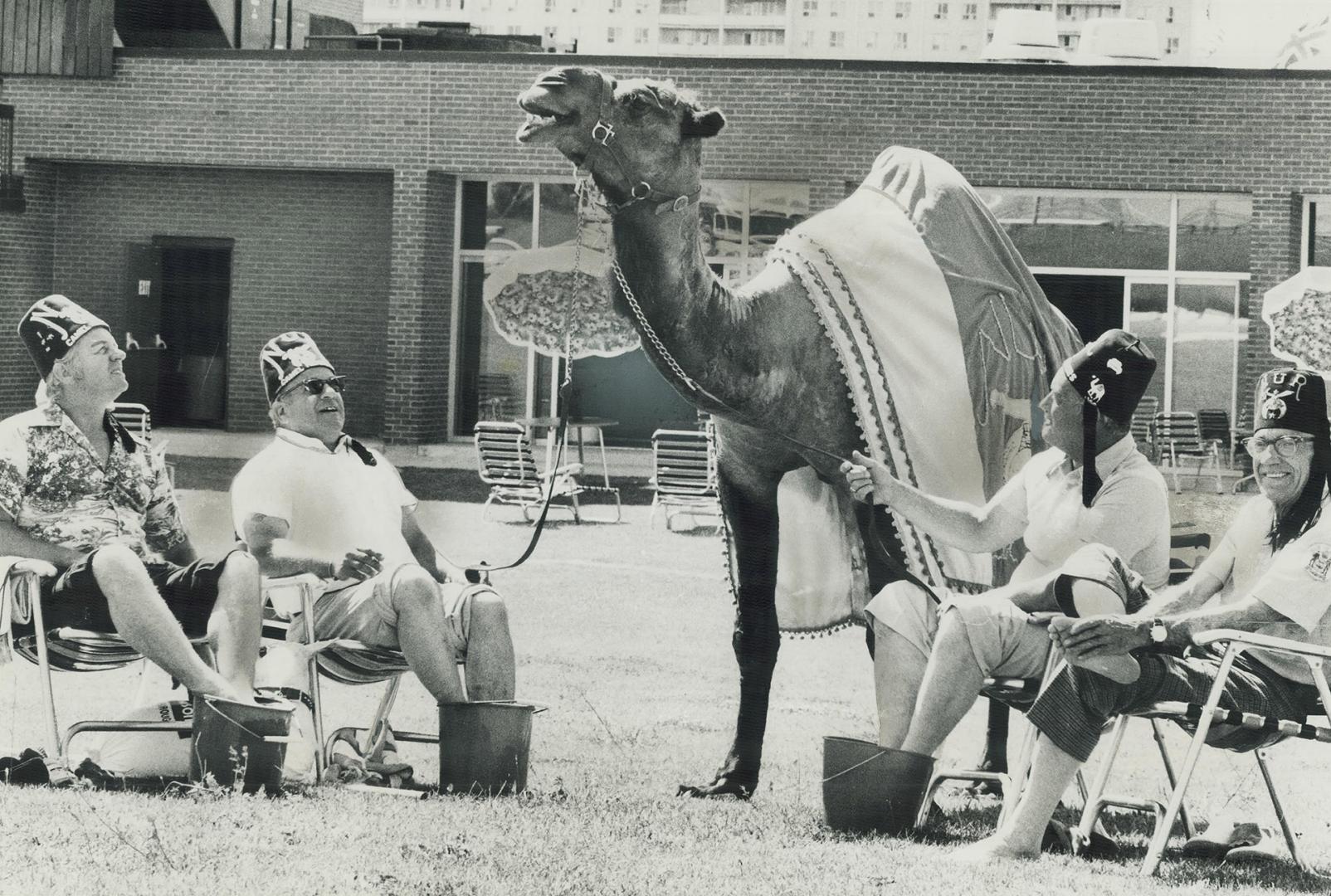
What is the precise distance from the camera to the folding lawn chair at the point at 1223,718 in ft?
13.2

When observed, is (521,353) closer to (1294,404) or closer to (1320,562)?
(1294,404)

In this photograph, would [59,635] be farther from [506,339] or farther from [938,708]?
[506,339]

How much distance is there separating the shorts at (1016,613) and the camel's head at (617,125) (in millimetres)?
1187

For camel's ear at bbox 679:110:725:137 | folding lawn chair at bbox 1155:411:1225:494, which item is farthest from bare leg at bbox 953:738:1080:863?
folding lawn chair at bbox 1155:411:1225:494

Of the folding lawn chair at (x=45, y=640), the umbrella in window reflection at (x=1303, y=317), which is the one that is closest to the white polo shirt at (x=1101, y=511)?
the folding lawn chair at (x=45, y=640)

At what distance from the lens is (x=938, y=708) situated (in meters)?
4.32

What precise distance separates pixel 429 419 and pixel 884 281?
46.6ft

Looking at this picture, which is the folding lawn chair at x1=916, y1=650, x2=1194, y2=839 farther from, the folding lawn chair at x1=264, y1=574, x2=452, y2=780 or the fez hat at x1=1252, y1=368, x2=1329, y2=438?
the folding lawn chair at x1=264, y1=574, x2=452, y2=780

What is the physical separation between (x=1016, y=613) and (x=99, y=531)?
93.1 inches

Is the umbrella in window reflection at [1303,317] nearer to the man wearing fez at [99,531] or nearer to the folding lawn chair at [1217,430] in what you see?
the folding lawn chair at [1217,430]

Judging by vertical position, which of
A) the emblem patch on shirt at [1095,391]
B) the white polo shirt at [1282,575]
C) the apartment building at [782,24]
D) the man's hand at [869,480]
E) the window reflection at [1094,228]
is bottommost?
the white polo shirt at [1282,575]

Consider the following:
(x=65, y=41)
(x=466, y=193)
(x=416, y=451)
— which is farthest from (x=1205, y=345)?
(x=65, y=41)

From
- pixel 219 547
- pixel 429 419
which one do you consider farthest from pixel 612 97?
pixel 429 419

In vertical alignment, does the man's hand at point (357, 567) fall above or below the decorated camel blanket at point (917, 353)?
below
